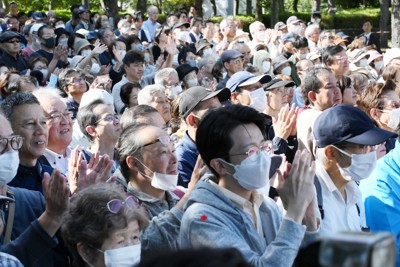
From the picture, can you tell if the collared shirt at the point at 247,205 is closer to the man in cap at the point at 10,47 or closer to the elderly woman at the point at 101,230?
the elderly woman at the point at 101,230

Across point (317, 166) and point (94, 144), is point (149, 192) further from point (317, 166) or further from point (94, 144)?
point (94, 144)

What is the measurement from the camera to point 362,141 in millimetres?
4262

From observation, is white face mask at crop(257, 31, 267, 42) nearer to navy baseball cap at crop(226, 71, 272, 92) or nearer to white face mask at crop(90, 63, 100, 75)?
white face mask at crop(90, 63, 100, 75)

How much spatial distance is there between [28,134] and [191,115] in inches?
74.3

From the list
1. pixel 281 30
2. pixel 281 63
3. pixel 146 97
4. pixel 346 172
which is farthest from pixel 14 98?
pixel 281 30

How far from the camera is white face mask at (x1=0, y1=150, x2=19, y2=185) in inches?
143

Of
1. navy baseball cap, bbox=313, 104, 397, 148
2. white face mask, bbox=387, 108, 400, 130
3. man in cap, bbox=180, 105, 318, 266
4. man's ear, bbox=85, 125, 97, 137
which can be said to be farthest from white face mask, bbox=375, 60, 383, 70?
man in cap, bbox=180, 105, 318, 266

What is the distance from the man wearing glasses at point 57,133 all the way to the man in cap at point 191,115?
0.86m

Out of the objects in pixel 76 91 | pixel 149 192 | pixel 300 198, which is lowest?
pixel 76 91

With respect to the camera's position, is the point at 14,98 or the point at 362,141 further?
the point at 14,98

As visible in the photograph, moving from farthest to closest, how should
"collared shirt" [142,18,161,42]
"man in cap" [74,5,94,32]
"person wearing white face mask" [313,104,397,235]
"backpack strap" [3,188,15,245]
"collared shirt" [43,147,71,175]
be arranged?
"collared shirt" [142,18,161,42] < "man in cap" [74,5,94,32] < "collared shirt" [43,147,71,175] < "person wearing white face mask" [313,104,397,235] < "backpack strap" [3,188,15,245]

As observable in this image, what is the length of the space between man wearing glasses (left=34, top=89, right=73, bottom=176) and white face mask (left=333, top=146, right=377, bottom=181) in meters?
1.99

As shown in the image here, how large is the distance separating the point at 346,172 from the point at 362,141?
211mm

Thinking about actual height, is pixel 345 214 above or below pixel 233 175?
below
